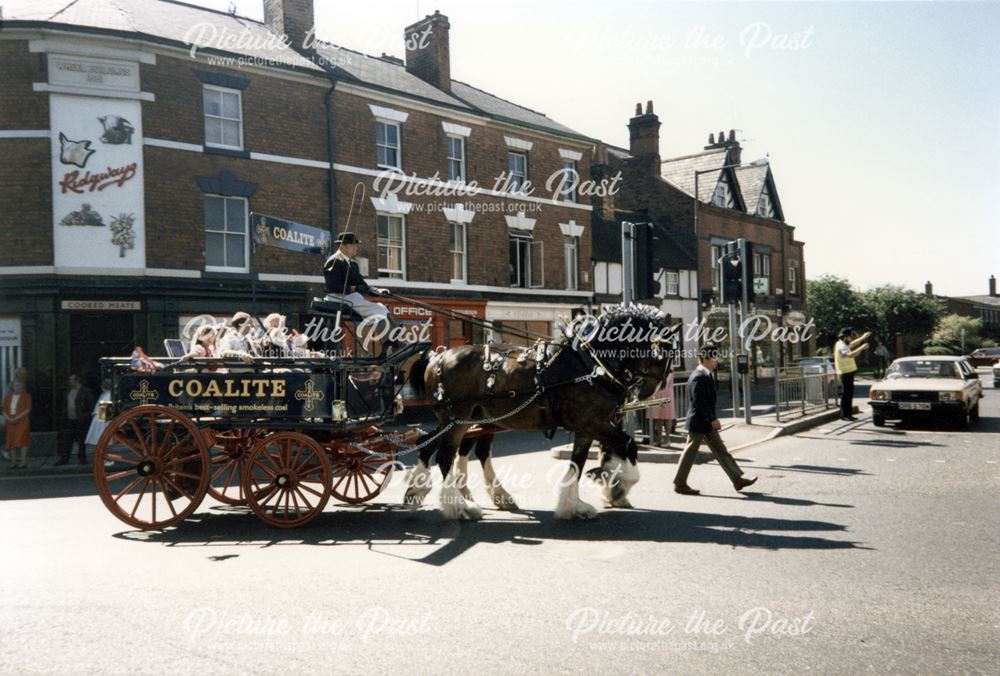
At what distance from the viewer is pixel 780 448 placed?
12.7m

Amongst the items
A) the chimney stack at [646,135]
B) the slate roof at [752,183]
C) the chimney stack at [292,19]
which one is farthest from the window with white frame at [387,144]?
the slate roof at [752,183]

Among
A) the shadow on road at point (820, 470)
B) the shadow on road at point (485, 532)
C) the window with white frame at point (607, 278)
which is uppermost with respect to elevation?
the window with white frame at point (607, 278)

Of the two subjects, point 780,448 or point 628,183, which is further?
point 628,183

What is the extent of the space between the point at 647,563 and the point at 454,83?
2287 cm

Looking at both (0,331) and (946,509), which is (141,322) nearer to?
(0,331)

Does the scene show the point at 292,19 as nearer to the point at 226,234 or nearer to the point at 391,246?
the point at 391,246

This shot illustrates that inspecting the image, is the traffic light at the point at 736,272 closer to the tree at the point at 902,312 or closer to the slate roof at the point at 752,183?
the slate roof at the point at 752,183

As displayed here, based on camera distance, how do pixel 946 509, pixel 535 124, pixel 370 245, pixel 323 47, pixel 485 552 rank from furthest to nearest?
pixel 535 124, pixel 323 47, pixel 370 245, pixel 946 509, pixel 485 552

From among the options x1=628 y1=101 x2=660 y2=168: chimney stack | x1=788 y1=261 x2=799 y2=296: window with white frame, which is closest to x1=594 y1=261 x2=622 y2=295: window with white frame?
x1=628 y1=101 x2=660 y2=168: chimney stack

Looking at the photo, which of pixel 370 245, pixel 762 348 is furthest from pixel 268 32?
pixel 762 348

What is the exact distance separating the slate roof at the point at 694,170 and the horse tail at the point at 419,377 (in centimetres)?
2877

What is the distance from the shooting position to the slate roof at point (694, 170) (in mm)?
35094

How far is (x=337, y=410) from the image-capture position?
7.18m

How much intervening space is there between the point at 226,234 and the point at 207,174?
4.85 ft
